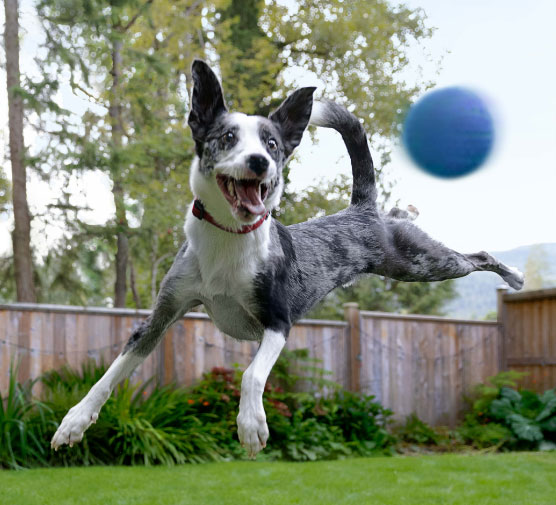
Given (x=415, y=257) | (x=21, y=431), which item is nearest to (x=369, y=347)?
(x=21, y=431)

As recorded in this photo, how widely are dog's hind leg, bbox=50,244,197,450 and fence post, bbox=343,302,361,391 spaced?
21.7ft

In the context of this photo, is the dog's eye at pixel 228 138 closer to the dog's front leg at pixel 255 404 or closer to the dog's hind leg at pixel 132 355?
the dog's hind leg at pixel 132 355

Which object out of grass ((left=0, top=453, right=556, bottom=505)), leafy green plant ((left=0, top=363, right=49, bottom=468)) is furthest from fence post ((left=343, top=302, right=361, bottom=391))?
leafy green plant ((left=0, top=363, right=49, bottom=468))

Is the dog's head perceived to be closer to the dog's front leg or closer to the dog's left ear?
the dog's left ear

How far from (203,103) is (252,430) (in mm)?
932

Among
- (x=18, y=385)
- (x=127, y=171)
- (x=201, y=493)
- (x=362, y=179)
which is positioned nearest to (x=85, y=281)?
(x=127, y=171)

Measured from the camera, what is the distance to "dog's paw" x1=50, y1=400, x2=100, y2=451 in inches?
83.0

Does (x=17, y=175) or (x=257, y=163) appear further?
(x=17, y=175)

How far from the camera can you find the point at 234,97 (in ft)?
35.1

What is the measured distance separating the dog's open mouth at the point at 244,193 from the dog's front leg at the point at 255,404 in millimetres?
408

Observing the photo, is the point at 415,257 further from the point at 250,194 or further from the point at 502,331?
the point at 502,331

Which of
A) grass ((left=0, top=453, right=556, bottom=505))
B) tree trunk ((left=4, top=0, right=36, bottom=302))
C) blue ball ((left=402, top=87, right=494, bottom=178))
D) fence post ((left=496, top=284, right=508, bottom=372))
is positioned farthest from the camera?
fence post ((left=496, top=284, right=508, bottom=372))

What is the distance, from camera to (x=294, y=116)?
2.10 m

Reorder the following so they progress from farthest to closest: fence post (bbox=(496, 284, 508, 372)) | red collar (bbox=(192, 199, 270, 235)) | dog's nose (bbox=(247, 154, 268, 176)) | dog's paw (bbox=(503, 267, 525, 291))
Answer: fence post (bbox=(496, 284, 508, 372))
dog's paw (bbox=(503, 267, 525, 291))
red collar (bbox=(192, 199, 270, 235))
dog's nose (bbox=(247, 154, 268, 176))
